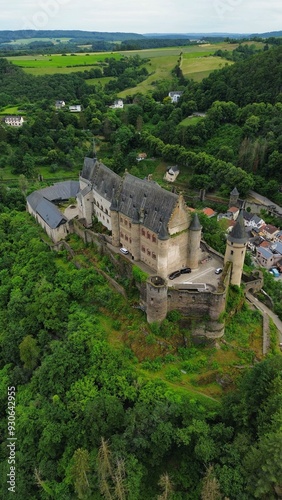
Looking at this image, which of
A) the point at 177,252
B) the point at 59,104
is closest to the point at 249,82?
the point at 59,104

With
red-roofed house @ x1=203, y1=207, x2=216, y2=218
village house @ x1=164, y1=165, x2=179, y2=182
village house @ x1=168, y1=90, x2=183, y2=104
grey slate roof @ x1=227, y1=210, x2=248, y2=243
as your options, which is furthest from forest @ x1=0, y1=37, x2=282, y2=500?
village house @ x1=168, y1=90, x2=183, y2=104

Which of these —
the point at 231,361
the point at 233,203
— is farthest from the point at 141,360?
the point at 233,203

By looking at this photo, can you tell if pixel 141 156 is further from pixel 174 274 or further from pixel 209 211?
pixel 174 274

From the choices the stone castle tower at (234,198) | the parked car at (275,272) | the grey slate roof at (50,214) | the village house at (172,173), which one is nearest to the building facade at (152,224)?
the grey slate roof at (50,214)

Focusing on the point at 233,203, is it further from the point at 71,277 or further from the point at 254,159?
the point at 71,277

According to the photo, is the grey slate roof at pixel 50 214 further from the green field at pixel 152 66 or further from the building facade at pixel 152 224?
the green field at pixel 152 66

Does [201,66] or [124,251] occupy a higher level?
[201,66]

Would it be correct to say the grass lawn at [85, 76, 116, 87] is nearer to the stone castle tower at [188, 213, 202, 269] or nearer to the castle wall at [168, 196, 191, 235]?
the castle wall at [168, 196, 191, 235]

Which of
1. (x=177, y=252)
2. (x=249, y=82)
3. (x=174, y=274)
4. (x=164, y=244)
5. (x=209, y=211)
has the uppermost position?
(x=249, y=82)
